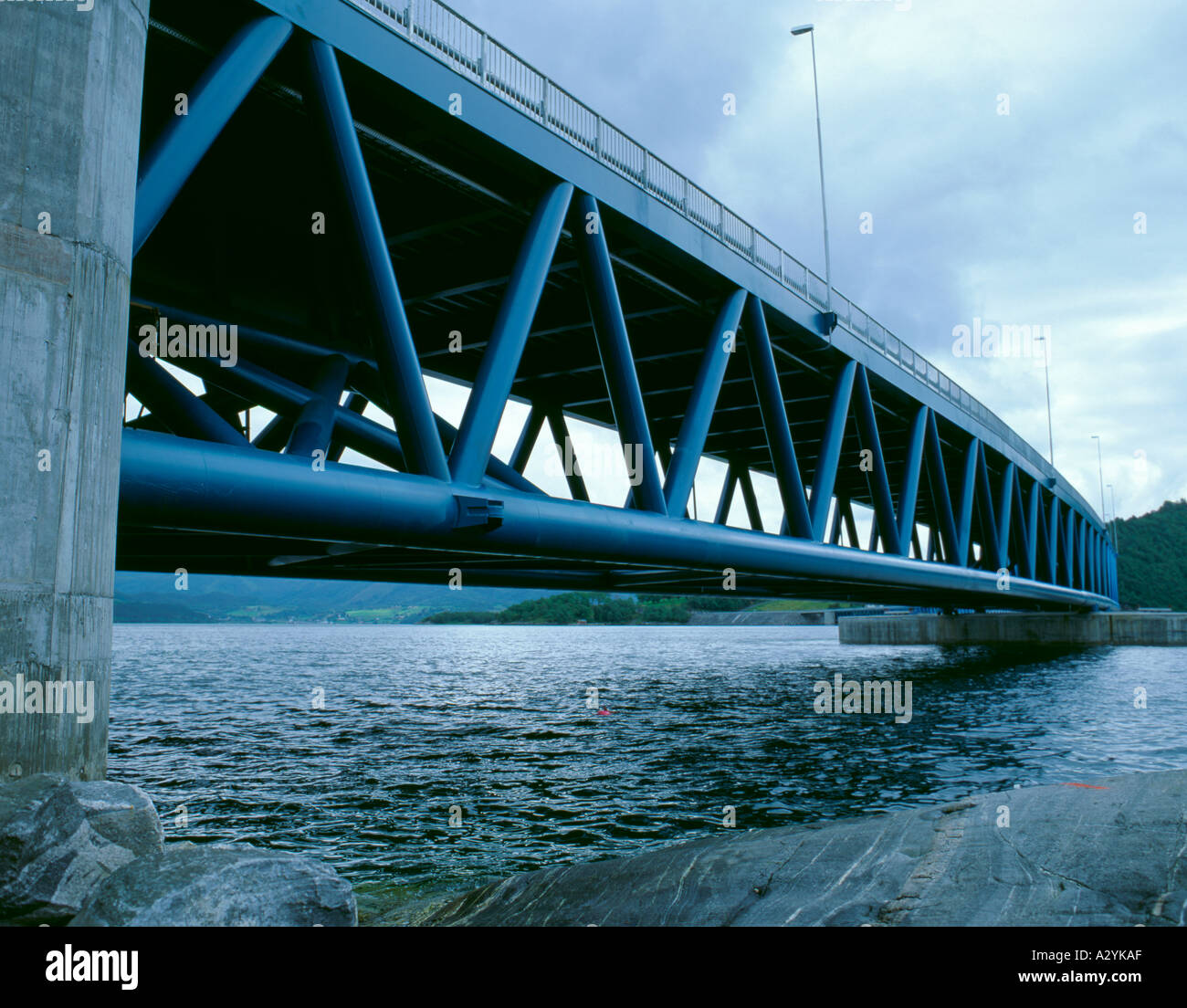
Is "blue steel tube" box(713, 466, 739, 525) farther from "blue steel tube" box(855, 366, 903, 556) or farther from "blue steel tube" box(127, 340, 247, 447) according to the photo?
"blue steel tube" box(127, 340, 247, 447)

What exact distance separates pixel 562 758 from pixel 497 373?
958 cm

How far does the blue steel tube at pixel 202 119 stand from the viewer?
738 centimetres

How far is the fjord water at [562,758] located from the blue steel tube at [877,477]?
4858 millimetres

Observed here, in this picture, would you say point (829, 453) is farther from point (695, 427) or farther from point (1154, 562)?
point (1154, 562)

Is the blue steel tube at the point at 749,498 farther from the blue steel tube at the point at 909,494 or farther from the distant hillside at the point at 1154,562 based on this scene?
the distant hillside at the point at 1154,562

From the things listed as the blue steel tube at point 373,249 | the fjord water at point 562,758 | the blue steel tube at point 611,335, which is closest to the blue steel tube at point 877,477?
the fjord water at point 562,758

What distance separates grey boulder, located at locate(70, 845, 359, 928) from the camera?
440cm

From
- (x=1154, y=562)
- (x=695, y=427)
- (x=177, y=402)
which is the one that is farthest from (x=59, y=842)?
(x=1154, y=562)

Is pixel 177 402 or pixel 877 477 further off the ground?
pixel 877 477

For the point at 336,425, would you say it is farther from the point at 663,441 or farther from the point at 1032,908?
the point at 663,441

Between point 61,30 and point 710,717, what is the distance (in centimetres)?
2165

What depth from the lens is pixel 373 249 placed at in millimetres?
8852

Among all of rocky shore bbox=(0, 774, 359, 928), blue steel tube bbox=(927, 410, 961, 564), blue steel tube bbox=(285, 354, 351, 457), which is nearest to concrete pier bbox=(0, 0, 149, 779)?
rocky shore bbox=(0, 774, 359, 928)

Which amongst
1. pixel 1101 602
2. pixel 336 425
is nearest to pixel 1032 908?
pixel 336 425
